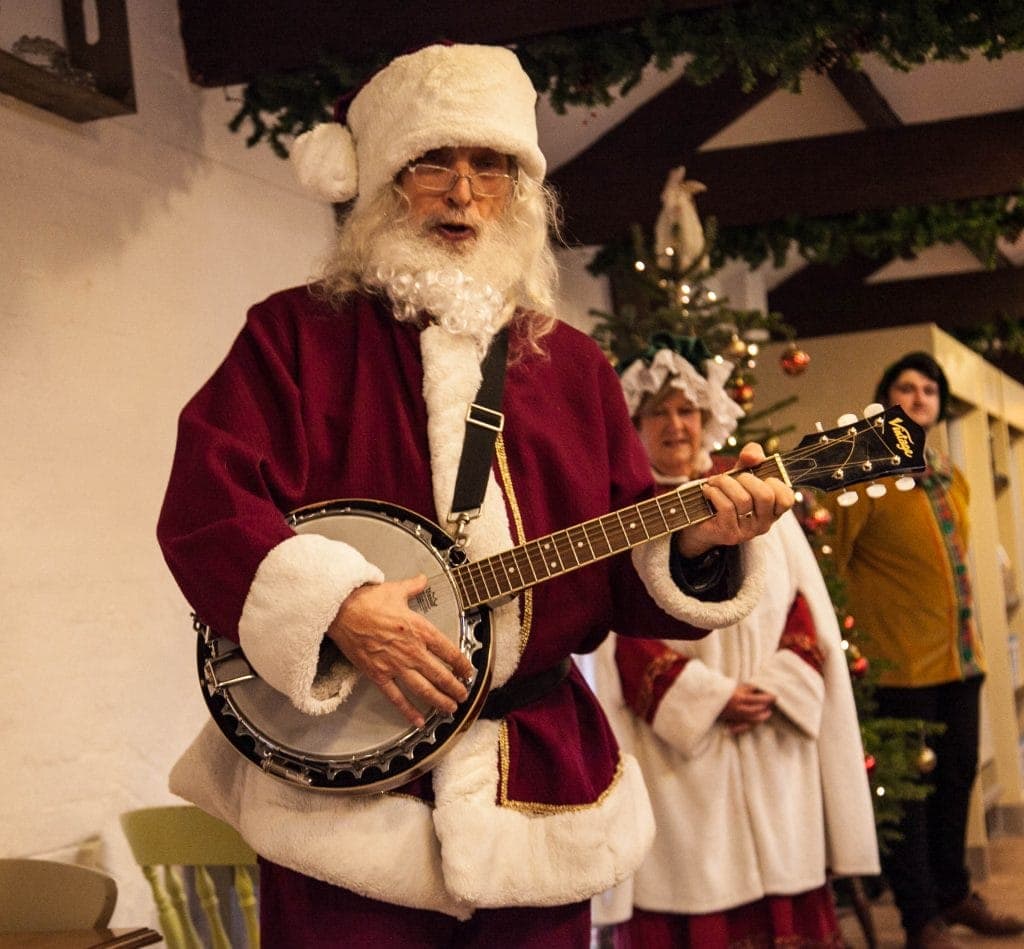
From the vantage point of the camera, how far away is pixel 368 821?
1818 mm

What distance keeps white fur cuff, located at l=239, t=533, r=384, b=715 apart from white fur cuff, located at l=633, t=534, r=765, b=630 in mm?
416

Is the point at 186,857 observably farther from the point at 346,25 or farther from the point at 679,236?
the point at 679,236

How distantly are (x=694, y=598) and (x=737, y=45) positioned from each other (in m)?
2.11

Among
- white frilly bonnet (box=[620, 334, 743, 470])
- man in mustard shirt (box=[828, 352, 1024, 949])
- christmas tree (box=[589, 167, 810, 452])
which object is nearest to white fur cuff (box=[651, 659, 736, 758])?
white frilly bonnet (box=[620, 334, 743, 470])

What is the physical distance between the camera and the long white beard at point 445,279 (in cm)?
209

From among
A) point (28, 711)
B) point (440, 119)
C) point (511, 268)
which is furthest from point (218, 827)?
point (440, 119)

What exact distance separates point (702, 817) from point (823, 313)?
615cm

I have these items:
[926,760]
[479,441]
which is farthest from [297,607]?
[926,760]

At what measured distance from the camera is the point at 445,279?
209cm

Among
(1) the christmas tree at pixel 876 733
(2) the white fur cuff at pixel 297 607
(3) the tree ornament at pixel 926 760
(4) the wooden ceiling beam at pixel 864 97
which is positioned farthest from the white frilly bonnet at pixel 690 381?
(4) the wooden ceiling beam at pixel 864 97

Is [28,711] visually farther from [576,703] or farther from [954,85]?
[954,85]

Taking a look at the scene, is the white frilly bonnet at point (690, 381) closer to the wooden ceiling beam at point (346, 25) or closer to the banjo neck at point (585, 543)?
the wooden ceiling beam at point (346, 25)

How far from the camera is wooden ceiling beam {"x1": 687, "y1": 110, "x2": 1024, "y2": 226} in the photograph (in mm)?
5949

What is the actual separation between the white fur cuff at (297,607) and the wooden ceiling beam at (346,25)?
2.24 m
